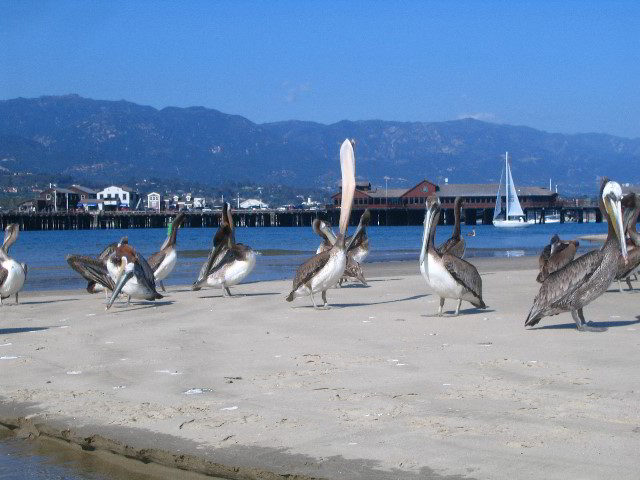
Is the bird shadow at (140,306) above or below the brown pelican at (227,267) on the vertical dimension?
below

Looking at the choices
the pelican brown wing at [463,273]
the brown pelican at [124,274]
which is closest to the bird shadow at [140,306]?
the brown pelican at [124,274]

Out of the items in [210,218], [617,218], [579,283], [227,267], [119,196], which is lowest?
[210,218]

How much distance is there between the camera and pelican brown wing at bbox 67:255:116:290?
15.7 m

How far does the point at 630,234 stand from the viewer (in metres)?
15.6

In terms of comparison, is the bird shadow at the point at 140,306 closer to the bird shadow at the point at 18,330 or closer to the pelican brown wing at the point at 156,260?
the bird shadow at the point at 18,330

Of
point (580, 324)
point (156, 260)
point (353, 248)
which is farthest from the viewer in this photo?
point (353, 248)

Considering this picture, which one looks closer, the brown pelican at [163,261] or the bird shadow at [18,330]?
the bird shadow at [18,330]

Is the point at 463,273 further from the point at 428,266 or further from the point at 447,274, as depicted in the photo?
the point at 428,266

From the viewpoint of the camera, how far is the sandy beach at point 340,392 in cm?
580

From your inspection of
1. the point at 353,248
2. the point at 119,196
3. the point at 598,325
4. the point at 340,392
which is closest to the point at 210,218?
the point at 119,196

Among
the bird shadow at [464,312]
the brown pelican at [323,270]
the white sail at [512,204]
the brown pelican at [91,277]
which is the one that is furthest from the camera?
the white sail at [512,204]

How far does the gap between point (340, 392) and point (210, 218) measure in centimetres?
11352

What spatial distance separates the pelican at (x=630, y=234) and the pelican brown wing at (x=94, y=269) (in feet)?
25.1

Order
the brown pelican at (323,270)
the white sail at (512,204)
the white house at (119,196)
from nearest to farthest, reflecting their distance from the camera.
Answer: the brown pelican at (323,270) < the white sail at (512,204) < the white house at (119,196)
